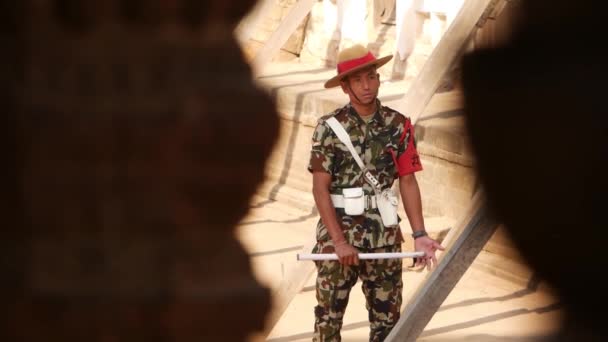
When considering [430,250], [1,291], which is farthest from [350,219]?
[1,291]

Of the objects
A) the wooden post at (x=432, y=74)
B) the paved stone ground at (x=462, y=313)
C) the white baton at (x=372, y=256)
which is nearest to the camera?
the white baton at (x=372, y=256)

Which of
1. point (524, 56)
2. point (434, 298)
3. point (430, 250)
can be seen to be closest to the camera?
point (524, 56)

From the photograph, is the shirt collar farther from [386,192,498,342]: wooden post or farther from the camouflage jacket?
[386,192,498,342]: wooden post

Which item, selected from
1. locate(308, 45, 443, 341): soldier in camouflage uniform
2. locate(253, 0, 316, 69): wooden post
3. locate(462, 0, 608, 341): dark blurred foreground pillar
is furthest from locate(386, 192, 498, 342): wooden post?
locate(253, 0, 316, 69): wooden post

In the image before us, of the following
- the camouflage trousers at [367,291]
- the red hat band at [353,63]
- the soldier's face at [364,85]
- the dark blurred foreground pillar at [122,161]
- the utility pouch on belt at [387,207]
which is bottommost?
the camouflage trousers at [367,291]

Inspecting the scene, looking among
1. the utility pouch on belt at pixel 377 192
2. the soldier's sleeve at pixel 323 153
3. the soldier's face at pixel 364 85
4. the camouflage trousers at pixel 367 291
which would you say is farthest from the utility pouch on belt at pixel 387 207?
the soldier's face at pixel 364 85

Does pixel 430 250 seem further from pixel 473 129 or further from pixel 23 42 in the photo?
pixel 23 42

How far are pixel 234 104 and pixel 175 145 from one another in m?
0.05

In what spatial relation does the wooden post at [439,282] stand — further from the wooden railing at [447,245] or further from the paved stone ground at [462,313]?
the paved stone ground at [462,313]

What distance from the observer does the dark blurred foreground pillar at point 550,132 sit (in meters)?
1.06

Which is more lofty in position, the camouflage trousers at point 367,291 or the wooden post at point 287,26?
the wooden post at point 287,26

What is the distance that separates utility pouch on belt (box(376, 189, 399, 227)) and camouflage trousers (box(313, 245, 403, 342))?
0.11 meters

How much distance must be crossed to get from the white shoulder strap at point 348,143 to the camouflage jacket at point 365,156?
0.06 feet

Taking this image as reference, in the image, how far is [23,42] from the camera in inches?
31.7
